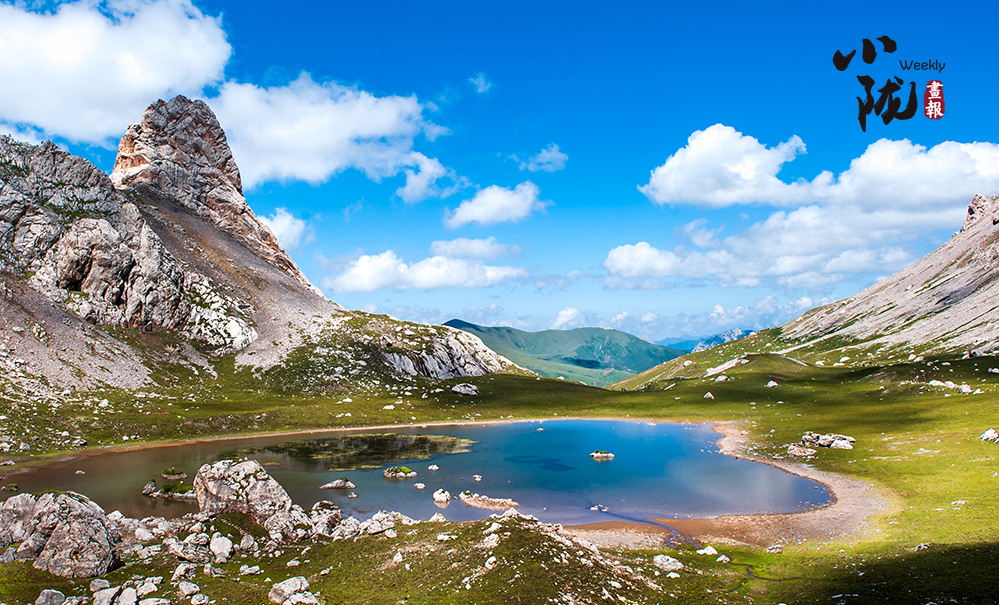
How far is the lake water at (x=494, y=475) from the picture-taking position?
45906mm

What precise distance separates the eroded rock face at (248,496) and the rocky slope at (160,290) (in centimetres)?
6812

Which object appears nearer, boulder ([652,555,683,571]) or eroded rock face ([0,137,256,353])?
boulder ([652,555,683,571])

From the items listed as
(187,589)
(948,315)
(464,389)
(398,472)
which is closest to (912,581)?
(187,589)

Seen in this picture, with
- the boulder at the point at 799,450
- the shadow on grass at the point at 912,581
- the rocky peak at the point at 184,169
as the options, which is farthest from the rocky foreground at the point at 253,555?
the rocky peak at the point at 184,169

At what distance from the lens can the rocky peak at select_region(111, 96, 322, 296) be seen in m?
178

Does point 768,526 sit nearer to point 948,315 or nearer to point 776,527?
point 776,527

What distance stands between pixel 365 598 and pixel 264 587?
18.5 feet

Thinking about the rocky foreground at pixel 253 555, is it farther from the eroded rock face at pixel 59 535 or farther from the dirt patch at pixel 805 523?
the dirt patch at pixel 805 523

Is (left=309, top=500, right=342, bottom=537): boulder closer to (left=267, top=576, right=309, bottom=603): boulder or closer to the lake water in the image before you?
the lake water

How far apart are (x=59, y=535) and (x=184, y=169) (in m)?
195

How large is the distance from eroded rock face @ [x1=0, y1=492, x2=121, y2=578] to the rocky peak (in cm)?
17544

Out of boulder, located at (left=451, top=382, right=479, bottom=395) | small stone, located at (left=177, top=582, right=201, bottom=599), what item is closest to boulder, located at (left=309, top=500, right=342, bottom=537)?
small stone, located at (left=177, top=582, right=201, bottom=599)

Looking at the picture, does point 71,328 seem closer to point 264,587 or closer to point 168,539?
point 168,539

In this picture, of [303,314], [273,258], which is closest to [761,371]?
[303,314]
